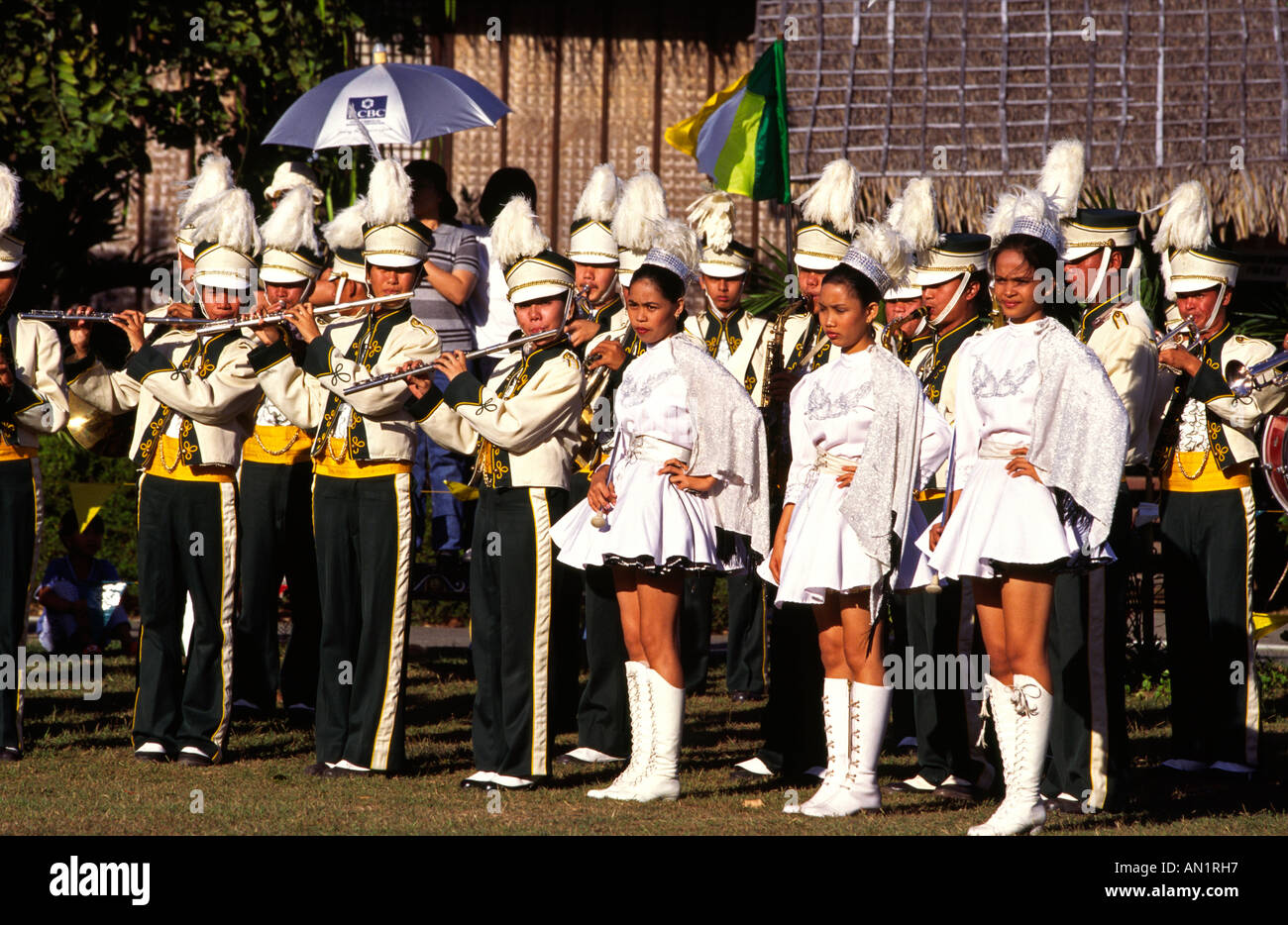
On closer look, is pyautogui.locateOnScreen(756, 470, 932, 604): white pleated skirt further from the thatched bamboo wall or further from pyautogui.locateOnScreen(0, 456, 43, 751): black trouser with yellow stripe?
the thatched bamboo wall

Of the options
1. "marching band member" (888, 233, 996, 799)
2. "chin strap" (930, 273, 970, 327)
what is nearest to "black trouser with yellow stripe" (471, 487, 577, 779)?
"marching band member" (888, 233, 996, 799)

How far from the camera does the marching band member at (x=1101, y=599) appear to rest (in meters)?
6.73

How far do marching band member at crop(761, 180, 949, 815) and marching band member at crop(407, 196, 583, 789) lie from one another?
100 cm

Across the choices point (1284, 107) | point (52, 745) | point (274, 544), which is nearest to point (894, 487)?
point (274, 544)

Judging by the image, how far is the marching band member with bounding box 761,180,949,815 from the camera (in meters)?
6.41

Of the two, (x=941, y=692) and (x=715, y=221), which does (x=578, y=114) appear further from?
(x=941, y=692)

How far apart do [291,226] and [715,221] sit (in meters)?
1.91

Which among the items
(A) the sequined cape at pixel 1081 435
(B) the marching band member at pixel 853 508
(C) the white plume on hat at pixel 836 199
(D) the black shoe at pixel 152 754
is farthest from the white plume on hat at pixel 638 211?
(D) the black shoe at pixel 152 754

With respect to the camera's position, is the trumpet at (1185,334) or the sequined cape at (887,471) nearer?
the sequined cape at (887,471)

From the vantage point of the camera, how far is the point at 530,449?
7.13 m

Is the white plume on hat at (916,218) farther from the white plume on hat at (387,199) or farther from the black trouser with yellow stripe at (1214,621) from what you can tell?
the white plume on hat at (387,199)

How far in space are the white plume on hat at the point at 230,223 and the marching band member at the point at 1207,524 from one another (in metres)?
3.89

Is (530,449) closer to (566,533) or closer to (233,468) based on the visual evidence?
(566,533)

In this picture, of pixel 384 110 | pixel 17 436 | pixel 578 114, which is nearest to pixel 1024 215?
pixel 17 436
